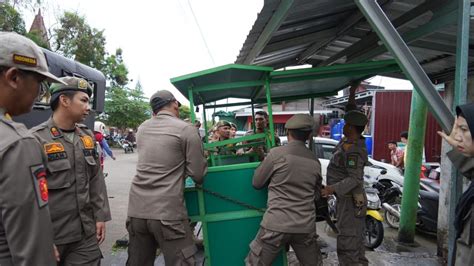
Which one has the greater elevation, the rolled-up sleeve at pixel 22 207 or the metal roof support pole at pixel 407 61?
the metal roof support pole at pixel 407 61

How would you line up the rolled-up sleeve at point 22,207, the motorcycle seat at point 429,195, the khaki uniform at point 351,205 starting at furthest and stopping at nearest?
the motorcycle seat at point 429,195 < the khaki uniform at point 351,205 < the rolled-up sleeve at point 22,207

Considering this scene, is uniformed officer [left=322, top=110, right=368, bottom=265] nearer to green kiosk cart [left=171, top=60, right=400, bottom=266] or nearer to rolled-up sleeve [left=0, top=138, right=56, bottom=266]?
green kiosk cart [left=171, top=60, right=400, bottom=266]

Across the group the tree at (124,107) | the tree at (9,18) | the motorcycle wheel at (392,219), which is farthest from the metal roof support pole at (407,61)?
the tree at (124,107)

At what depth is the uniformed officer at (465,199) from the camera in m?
1.66

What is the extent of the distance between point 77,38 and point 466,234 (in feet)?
68.7

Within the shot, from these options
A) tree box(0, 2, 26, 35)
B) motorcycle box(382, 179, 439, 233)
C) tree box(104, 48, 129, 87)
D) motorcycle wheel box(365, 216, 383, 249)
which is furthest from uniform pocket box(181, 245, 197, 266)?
tree box(104, 48, 129, 87)

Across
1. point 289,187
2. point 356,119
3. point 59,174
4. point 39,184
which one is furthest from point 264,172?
point 39,184

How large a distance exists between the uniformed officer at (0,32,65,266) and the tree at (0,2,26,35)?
13.7 m

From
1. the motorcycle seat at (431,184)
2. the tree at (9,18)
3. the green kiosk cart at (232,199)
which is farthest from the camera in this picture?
the tree at (9,18)

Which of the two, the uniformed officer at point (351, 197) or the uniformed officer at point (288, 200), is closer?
the uniformed officer at point (288, 200)

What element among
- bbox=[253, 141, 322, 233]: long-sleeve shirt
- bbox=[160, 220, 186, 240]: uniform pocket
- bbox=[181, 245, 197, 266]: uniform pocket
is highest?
bbox=[253, 141, 322, 233]: long-sleeve shirt

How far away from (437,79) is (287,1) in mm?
3010

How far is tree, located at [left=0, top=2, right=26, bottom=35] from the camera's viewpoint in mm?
12324

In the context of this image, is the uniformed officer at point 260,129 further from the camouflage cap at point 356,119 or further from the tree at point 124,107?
the tree at point 124,107
